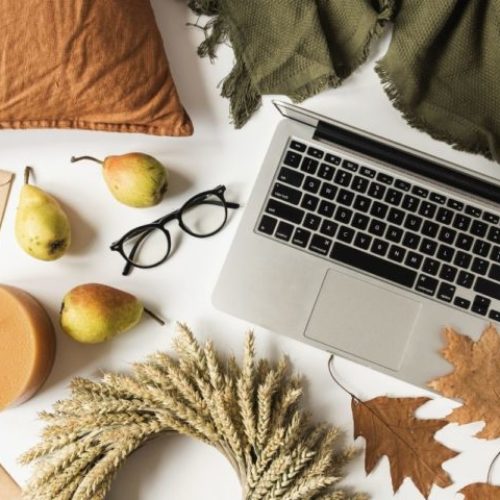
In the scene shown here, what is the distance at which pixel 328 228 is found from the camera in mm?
781

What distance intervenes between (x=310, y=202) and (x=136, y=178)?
0.71 feet

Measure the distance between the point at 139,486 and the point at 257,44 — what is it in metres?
0.58

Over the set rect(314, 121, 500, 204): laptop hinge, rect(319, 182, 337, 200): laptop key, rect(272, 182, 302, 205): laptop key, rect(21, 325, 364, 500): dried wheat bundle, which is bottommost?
rect(21, 325, 364, 500): dried wheat bundle

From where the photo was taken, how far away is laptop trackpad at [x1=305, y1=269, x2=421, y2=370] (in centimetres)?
78

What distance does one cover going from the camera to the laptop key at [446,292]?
78cm

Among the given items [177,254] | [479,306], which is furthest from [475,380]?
[177,254]

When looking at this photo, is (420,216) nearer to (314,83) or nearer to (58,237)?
(314,83)

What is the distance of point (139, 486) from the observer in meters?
0.80

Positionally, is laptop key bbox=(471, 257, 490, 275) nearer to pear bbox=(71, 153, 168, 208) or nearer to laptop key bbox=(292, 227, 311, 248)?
laptop key bbox=(292, 227, 311, 248)

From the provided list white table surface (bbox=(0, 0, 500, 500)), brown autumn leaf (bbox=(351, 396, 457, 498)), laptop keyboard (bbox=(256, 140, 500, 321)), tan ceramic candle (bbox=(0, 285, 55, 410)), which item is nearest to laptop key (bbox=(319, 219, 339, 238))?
laptop keyboard (bbox=(256, 140, 500, 321))

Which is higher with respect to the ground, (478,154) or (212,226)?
(478,154)

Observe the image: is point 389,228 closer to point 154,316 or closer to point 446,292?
point 446,292

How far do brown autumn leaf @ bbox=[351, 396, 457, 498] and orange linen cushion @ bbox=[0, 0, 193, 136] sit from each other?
0.42 meters

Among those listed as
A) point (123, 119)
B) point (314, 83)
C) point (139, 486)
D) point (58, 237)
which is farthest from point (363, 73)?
point (139, 486)
